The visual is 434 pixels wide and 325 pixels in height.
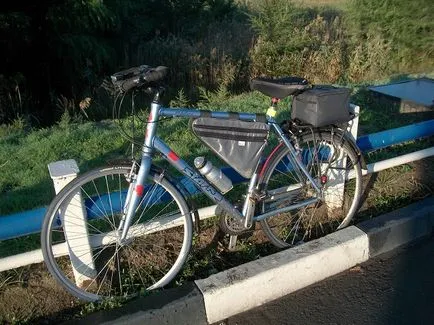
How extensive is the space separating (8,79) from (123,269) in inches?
253

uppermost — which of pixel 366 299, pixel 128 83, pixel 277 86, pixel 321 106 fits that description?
pixel 128 83

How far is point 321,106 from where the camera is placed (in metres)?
3.37

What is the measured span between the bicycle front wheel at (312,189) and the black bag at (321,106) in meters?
0.12

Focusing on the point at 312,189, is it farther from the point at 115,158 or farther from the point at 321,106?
the point at 115,158

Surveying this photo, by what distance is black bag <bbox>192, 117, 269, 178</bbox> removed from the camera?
3059 mm

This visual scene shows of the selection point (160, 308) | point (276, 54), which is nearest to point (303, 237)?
point (160, 308)

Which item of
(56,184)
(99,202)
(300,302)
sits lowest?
(300,302)

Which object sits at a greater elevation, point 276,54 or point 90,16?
point 90,16

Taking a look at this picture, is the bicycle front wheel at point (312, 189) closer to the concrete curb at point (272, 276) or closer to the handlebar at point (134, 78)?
the concrete curb at point (272, 276)

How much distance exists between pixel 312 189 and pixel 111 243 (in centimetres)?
156

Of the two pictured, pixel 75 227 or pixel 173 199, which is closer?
pixel 75 227

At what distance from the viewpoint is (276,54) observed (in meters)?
9.40

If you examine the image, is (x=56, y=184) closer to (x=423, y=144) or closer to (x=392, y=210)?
(x=392, y=210)

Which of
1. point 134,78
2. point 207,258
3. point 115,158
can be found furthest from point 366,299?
point 115,158
